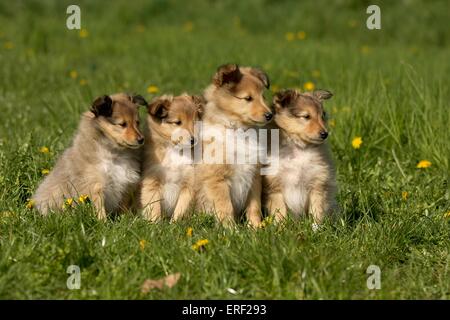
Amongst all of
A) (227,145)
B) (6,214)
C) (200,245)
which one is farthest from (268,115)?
(6,214)

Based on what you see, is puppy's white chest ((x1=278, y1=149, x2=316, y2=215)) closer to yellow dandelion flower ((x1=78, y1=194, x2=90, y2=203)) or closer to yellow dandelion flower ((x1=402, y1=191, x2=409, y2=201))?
yellow dandelion flower ((x1=402, y1=191, x2=409, y2=201))

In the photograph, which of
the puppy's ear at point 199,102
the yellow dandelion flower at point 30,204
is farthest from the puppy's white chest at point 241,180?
the yellow dandelion flower at point 30,204

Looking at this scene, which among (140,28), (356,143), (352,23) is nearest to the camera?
(356,143)

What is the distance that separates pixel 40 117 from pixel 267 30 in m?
7.02

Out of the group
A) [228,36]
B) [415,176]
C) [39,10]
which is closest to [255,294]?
[415,176]

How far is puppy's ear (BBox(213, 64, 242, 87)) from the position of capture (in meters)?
5.88

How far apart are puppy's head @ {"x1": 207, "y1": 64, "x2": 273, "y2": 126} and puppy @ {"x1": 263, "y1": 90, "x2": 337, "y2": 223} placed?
0.70 ft

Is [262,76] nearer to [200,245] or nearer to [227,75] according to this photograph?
[227,75]

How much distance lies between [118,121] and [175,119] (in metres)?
0.45

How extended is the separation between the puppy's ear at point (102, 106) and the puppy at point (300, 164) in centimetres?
130

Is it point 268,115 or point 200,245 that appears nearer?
point 200,245

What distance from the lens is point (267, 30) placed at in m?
14.6

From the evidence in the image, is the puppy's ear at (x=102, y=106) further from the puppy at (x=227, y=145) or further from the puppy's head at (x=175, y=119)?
the puppy at (x=227, y=145)

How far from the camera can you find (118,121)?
18.6 ft
